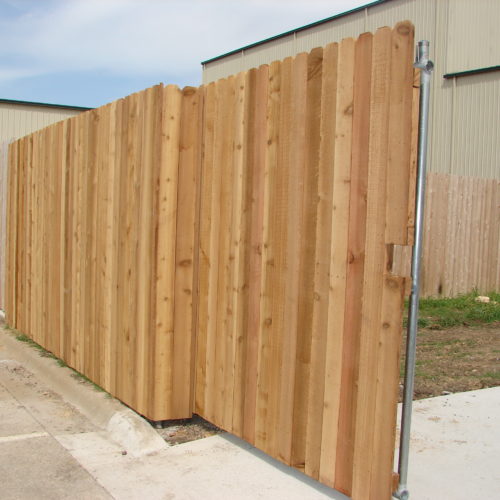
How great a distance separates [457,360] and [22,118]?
20728 millimetres

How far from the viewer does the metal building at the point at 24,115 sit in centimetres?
2316

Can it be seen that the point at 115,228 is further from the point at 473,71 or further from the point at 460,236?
the point at 473,71

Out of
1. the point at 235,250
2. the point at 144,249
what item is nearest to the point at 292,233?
the point at 235,250

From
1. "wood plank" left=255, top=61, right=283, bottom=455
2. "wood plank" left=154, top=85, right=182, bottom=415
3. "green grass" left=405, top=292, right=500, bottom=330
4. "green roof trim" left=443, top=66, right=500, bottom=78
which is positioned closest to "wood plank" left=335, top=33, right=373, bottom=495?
"wood plank" left=255, top=61, right=283, bottom=455

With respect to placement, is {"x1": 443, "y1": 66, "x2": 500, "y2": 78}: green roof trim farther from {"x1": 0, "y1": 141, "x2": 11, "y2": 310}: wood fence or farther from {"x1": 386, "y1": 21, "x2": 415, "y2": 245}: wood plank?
{"x1": 386, "y1": 21, "x2": 415, "y2": 245}: wood plank

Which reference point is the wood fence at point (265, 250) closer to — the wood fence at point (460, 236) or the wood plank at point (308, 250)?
the wood plank at point (308, 250)

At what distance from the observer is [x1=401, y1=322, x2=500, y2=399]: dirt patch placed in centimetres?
574

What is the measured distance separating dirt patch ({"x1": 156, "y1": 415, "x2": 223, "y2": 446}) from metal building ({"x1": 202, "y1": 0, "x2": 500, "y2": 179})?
41.7 feet

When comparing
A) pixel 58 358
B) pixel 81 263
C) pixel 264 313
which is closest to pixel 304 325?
pixel 264 313

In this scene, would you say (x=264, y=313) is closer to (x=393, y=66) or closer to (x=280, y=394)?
(x=280, y=394)

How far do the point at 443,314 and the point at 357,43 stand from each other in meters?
7.44

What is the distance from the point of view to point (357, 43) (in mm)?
3074

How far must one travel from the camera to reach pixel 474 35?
1689cm

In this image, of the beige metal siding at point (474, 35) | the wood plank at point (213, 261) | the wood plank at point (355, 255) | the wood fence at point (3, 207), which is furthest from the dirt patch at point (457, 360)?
the beige metal siding at point (474, 35)
